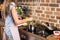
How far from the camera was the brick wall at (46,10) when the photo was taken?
220 centimetres

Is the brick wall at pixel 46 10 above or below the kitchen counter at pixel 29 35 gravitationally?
above

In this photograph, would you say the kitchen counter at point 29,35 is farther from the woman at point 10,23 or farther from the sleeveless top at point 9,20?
the sleeveless top at point 9,20

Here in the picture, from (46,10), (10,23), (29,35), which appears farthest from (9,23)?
(46,10)

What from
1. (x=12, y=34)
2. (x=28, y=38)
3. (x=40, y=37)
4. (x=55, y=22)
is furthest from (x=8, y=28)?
(x=55, y=22)

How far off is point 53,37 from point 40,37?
0.19 meters

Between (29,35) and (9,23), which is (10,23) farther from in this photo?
(29,35)

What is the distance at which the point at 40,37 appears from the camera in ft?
6.18

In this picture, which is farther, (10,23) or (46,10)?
(46,10)

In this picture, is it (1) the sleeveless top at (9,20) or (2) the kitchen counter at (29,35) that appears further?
(1) the sleeveless top at (9,20)

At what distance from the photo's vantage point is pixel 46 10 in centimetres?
240

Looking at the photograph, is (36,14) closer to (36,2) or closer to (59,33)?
(36,2)

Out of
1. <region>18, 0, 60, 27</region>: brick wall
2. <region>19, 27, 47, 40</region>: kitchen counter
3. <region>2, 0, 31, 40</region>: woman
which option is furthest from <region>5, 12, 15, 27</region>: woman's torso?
<region>18, 0, 60, 27</region>: brick wall

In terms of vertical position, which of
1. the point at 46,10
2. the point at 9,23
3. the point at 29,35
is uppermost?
the point at 46,10

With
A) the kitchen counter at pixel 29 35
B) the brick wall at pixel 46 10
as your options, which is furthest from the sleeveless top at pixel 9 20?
the brick wall at pixel 46 10
